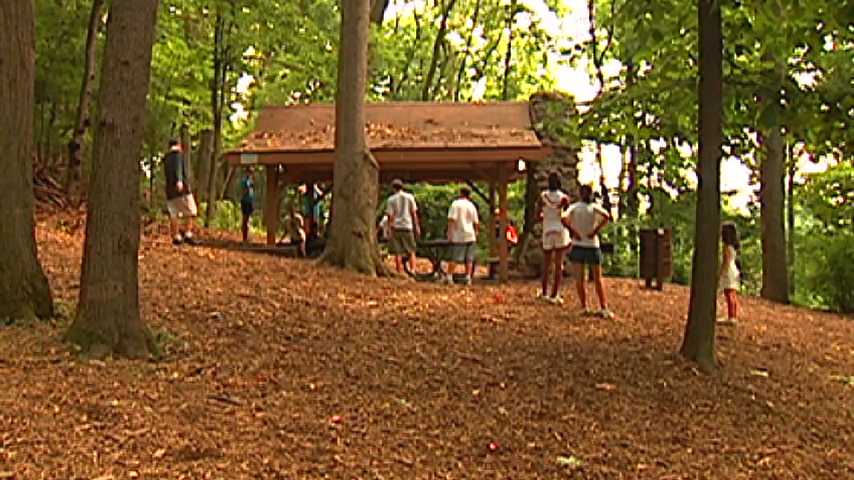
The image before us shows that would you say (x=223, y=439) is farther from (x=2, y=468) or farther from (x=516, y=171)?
(x=516, y=171)

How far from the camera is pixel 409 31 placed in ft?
108

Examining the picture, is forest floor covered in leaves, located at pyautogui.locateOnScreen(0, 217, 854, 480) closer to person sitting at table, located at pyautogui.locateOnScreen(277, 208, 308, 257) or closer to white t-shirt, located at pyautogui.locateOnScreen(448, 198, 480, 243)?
white t-shirt, located at pyautogui.locateOnScreen(448, 198, 480, 243)

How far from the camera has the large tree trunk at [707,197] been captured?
798 cm

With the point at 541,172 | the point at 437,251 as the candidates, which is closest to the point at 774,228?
the point at 541,172

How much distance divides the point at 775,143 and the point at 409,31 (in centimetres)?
1847

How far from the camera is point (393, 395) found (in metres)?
6.27

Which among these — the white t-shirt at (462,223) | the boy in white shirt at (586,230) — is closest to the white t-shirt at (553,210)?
the boy in white shirt at (586,230)

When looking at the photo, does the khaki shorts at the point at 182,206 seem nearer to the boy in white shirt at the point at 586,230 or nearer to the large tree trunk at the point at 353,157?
the large tree trunk at the point at 353,157

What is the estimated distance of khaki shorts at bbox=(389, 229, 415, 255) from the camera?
14438mm

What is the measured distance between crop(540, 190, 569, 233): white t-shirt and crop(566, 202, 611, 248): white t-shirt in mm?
1052

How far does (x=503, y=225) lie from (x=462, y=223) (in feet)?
6.96

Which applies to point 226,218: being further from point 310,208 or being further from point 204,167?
→ point 310,208

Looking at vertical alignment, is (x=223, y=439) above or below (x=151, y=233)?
below

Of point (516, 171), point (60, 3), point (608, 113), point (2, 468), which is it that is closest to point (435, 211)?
point (516, 171)
